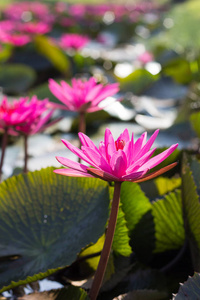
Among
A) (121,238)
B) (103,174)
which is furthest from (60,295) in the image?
(103,174)

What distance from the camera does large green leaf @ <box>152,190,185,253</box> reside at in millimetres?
787

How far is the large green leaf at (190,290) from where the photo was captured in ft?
1.78

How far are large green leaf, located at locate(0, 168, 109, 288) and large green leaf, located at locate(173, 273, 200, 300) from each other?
18 centimetres

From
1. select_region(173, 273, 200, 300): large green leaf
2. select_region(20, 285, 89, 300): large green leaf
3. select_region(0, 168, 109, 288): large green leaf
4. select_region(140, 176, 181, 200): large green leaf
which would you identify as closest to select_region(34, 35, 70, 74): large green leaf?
select_region(140, 176, 181, 200): large green leaf

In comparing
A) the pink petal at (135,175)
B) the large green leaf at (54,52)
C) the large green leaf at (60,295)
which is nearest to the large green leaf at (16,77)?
the large green leaf at (54,52)

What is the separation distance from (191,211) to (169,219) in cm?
10

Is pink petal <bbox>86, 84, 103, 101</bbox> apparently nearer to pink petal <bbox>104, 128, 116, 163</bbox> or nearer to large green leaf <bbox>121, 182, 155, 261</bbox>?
large green leaf <bbox>121, 182, 155, 261</bbox>

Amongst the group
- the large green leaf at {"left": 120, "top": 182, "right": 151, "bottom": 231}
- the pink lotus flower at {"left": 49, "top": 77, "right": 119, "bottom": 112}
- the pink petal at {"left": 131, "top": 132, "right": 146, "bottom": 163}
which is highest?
the pink lotus flower at {"left": 49, "top": 77, "right": 119, "bottom": 112}

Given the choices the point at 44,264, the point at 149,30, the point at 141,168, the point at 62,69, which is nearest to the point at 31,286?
the point at 44,264

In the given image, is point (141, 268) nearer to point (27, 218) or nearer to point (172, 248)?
point (172, 248)

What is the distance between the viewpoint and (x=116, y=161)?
0.52m

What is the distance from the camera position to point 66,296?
646mm

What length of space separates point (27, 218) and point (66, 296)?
0.15 meters

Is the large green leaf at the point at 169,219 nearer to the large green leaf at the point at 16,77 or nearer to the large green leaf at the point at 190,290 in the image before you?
the large green leaf at the point at 190,290
